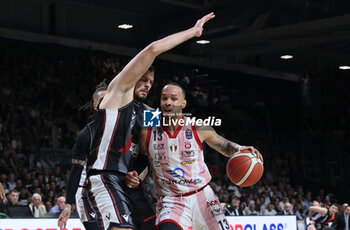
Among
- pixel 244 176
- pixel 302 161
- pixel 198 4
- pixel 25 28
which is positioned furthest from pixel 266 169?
pixel 244 176

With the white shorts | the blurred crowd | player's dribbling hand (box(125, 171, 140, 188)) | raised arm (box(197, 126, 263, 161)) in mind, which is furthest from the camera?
the blurred crowd

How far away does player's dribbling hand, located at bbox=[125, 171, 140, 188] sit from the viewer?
421cm

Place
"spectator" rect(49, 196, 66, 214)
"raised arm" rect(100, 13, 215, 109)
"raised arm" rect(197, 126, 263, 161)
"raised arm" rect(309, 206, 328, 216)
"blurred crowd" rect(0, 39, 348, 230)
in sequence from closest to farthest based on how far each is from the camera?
1. "raised arm" rect(100, 13, 215, 109)
2. "raised arm" rect(197, 126, 263, 161)
3. "raised arm" rect(309, 206, 328, 216)
4. "spectator" rect(49, 196, 66, 214)
5. "blurred crowd" rect(0, 39, 348, 230)

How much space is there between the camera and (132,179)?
Answer: 421 centimetres

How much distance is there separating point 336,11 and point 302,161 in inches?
230

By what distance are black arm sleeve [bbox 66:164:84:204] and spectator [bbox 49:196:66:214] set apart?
6649 mm

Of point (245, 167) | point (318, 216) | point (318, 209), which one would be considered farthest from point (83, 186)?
point (318, 216)

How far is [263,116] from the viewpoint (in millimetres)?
22750

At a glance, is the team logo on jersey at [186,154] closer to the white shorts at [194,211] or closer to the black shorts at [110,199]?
the white shorts at [194,211]

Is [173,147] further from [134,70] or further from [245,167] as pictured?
[134,70]

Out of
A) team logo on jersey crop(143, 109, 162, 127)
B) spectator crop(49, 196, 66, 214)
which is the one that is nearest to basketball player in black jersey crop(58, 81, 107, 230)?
team logo on jersey crop(143, 109, 162, 127)

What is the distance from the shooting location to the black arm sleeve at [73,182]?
4.70 m

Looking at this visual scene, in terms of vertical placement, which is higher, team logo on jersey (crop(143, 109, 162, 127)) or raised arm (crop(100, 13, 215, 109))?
raised arm (crop(100, 13, 215, 109))

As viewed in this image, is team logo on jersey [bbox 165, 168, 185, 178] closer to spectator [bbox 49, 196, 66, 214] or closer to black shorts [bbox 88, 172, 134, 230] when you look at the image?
black shorts [bbox 88, 172, 134, 230]
